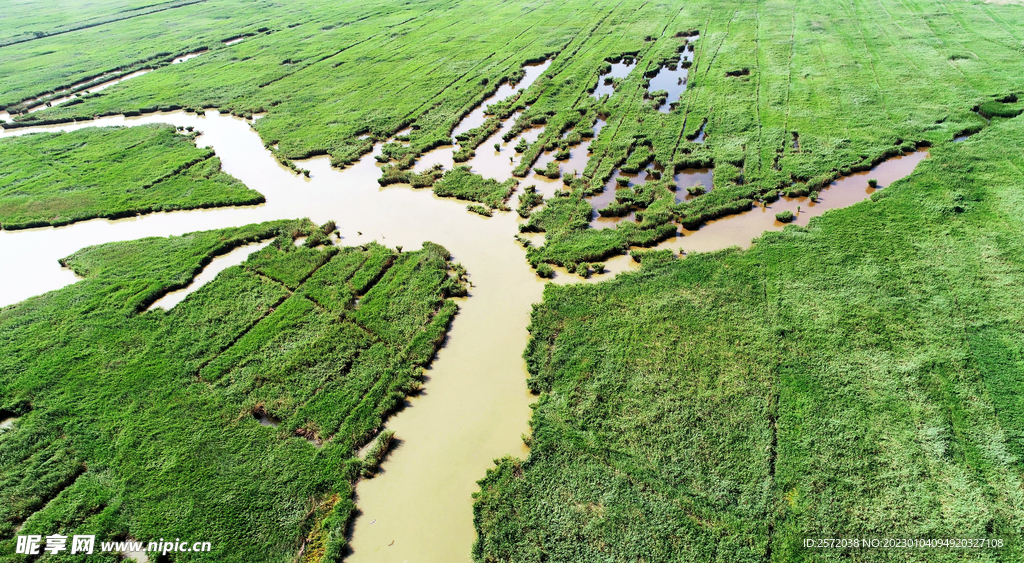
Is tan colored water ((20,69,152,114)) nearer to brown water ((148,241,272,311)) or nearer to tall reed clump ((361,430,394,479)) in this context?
brown water ((148,241,272,311))

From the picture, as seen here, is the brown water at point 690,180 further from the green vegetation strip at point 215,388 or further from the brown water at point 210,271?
the brown water at point 210,271

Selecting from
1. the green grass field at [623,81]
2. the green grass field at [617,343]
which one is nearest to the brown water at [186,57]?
the green grass field at [623,81]

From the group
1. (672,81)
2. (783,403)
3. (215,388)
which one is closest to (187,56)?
(672,81)

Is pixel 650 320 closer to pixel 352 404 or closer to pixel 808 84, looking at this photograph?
pixel 352 404

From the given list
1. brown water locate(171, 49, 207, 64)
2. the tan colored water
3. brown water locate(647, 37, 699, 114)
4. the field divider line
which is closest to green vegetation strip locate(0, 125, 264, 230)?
the tan colored water

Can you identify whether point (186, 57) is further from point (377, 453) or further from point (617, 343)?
point (617, 343)

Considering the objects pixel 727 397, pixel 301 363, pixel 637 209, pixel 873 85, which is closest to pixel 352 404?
pixel 301 363
